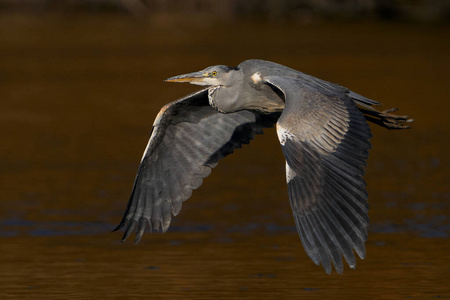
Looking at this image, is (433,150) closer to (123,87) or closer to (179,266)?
(179,266)

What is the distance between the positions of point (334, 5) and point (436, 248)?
62.4ft

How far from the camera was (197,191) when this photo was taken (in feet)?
37.9

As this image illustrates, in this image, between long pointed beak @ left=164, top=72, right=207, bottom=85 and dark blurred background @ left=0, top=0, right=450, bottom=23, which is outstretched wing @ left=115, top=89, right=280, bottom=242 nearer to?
long pointed beak @ left=164, top=72, right=207, bottom=85

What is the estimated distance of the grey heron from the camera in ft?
21.4

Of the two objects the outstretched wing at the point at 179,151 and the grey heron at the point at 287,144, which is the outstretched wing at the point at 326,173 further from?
the outstretched wing at the point at 179,151

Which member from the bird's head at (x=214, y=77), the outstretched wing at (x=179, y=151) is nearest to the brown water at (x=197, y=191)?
the outstretched wing at (x=179, y=151)

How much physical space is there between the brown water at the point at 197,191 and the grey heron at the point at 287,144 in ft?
2.40

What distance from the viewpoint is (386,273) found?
826 cm

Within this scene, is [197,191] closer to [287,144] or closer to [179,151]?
[179,151]

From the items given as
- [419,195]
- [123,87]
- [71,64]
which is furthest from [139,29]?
[419,195]

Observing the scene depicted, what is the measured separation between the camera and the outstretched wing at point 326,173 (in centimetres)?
642

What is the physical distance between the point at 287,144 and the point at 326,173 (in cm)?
32

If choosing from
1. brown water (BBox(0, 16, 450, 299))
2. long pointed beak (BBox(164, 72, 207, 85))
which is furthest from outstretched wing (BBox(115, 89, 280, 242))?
brown water (BBox(0, 16, 450, 299))

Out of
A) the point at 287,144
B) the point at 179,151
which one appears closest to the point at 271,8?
the point at 179,151
